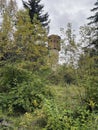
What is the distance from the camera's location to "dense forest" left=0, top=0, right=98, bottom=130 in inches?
296

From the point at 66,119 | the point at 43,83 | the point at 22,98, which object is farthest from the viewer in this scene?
the point at 43,83

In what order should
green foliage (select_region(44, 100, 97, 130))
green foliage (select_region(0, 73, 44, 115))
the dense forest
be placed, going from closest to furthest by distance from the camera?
green foliage (select_region(44, 100, 97, 130)) → the dense forest → green foliage (select_region(0, 73, 44, 115))

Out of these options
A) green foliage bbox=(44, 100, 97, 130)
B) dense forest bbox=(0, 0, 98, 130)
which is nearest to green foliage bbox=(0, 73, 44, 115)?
dense forest bbox=(0, 0, 98, 130)

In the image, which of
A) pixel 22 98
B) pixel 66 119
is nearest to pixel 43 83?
pixel 22 98

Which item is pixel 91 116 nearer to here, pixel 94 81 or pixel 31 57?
pixel 94 81

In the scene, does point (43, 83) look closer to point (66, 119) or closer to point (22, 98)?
point (22, 98)

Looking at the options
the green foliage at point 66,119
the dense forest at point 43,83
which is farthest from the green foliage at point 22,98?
the green foliage at point 66,119

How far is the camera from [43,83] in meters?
9.88

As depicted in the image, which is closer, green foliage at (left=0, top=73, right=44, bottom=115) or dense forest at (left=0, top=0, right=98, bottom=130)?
dense forest at (left=0, top=0, right=98, bottom=130)

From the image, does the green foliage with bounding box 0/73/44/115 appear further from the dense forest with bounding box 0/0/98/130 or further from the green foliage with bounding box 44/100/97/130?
the green foliage with bounding box 44/100/97/130

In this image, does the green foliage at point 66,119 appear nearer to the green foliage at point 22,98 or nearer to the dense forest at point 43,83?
the dense forest at point 43,83

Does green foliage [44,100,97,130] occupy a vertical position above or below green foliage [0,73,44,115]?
below

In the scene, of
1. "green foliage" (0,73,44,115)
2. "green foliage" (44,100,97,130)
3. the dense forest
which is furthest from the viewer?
"green foliage" (0,73,44,115)

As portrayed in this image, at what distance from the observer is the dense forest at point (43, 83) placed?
24.7 ft
